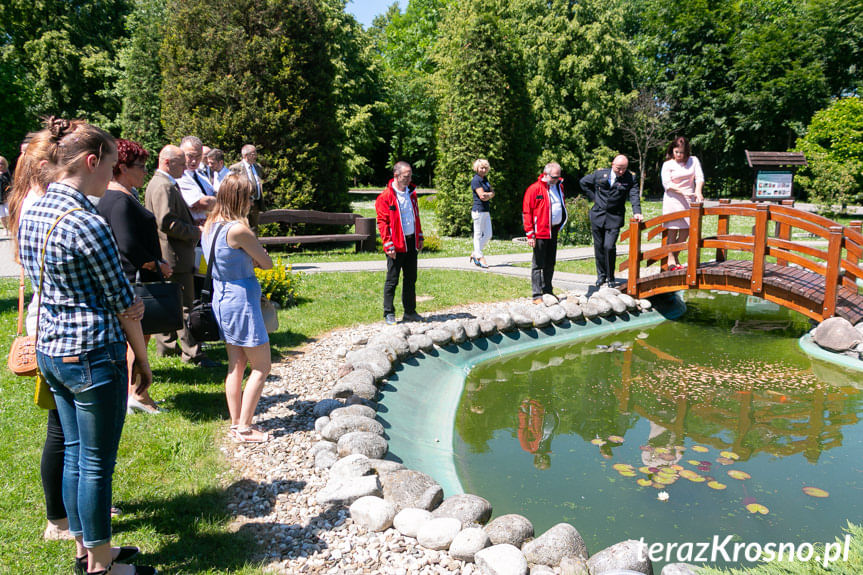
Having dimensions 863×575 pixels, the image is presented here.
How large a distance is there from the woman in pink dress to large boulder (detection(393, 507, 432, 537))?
676 centimetres

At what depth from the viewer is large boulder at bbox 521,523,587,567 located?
10.5ft

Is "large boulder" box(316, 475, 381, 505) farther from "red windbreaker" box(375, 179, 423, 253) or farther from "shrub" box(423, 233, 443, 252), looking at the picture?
"shrub" box(423, 233, 443, 252)

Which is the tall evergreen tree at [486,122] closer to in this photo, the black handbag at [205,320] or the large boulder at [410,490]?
the black handbag at [205,320]

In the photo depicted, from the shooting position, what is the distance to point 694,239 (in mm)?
8398

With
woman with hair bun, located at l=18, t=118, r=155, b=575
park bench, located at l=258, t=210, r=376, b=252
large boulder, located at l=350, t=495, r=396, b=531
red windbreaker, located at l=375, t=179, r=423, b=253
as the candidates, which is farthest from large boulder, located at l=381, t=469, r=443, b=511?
park bench, located at l=258, t=210, r=376, b=252

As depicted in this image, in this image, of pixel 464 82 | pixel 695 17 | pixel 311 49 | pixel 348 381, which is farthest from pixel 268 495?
pixel 695 17

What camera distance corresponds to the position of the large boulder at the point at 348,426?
4.57m

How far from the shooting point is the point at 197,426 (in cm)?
471

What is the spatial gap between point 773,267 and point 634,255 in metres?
1.82

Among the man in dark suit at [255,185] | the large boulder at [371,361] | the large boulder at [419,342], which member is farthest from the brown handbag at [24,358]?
the man in dark suit at [255,185]

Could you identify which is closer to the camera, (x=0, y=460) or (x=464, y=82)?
(x=0, y=460)

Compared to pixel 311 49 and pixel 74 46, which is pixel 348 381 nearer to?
pixel 311 49

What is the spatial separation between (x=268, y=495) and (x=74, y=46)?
34.6 m

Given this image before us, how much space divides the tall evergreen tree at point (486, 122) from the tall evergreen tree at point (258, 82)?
4.66m
